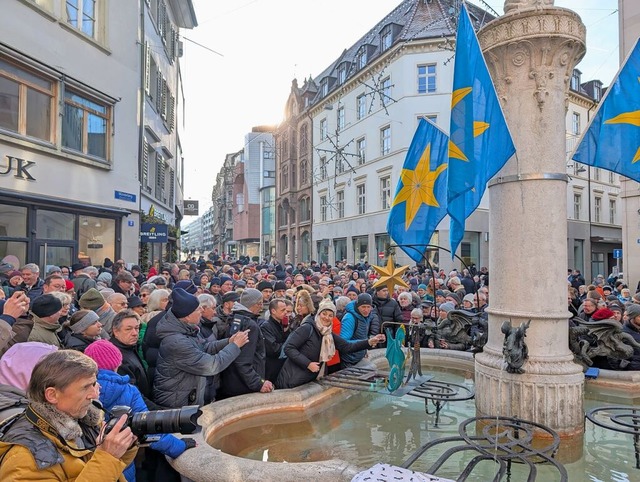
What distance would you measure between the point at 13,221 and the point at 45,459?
11.1 m

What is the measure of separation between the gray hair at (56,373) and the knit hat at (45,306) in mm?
2126

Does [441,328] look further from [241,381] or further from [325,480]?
[325,480]

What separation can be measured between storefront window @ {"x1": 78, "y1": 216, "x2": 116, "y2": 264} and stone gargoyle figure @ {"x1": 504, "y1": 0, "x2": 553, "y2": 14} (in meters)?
11.9

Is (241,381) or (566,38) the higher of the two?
(566,38)

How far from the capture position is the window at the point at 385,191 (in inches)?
1179

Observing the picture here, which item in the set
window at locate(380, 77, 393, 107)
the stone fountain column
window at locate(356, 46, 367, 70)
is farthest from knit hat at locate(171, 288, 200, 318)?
window at locate(356, 46, 367, 70)

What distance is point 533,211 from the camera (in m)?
4.40

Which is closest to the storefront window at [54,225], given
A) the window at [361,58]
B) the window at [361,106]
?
the window at [361,106]

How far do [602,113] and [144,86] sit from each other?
15.3 m

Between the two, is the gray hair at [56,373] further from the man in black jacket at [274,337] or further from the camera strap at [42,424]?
the man in black jacket at [274,337]

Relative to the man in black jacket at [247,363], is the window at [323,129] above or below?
above

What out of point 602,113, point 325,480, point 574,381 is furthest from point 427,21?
point 325,480

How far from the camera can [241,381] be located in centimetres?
458

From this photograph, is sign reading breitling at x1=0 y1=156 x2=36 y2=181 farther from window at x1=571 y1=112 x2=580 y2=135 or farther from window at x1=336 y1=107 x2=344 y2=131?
window at x1=571 y1=112 x2=580 y2=135
